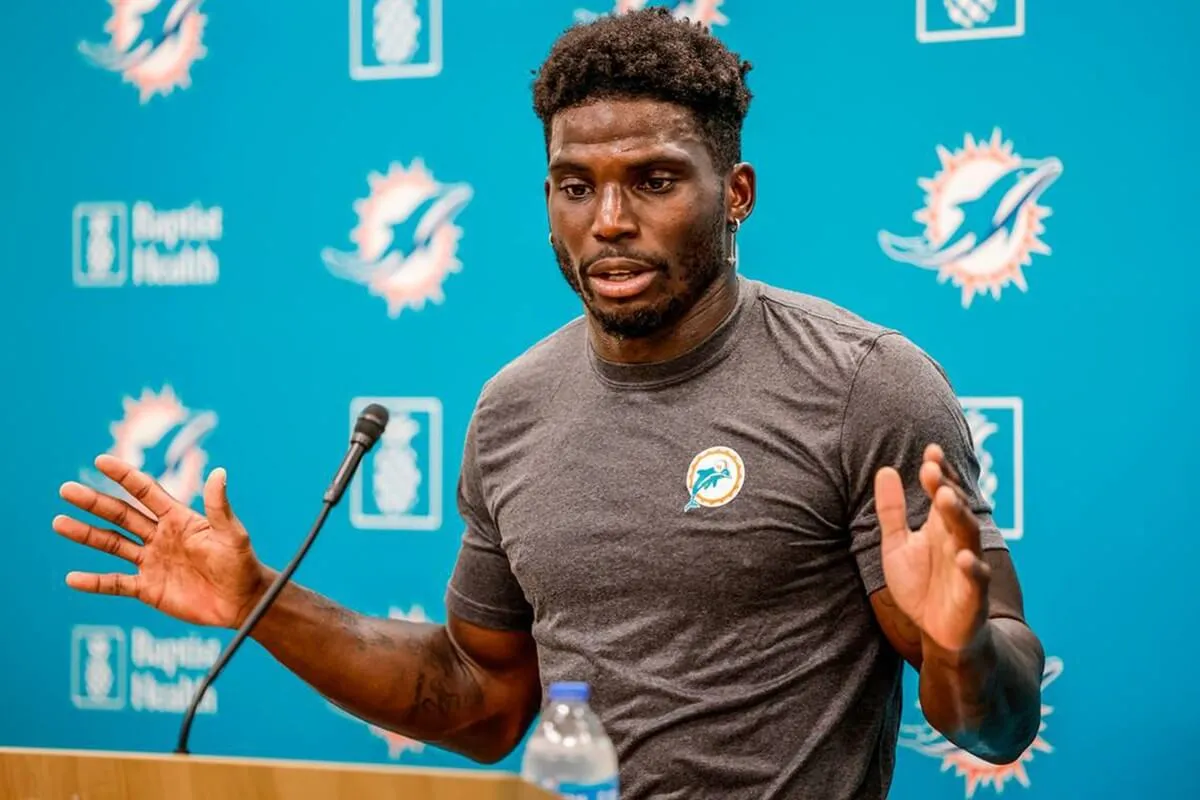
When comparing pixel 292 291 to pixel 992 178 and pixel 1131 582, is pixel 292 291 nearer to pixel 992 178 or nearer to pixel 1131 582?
pixel 992 178

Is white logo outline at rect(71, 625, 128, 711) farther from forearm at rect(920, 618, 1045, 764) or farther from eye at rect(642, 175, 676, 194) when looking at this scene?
forearm at rect(920, 618, 1045, 764)

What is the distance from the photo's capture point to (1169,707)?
85.2 inches

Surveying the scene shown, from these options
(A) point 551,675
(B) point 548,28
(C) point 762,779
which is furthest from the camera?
(B) point 548,28

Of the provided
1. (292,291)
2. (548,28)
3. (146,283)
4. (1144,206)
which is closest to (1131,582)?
(1144,206)

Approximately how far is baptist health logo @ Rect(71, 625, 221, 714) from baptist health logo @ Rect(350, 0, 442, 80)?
43.3 inches

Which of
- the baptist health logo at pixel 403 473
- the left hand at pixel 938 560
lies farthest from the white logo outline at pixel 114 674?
the left hand at pixel 938 560

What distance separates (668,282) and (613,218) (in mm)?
103

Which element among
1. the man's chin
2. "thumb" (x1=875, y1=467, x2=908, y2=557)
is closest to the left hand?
"thumb" (x1=875, y1=467, x2=908, y2=557)

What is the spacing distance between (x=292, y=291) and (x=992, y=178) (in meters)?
1.25

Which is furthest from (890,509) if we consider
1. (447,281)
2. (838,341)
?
(447,281)

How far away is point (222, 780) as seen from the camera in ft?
3.59

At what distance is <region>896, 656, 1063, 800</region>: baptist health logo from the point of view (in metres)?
2.25

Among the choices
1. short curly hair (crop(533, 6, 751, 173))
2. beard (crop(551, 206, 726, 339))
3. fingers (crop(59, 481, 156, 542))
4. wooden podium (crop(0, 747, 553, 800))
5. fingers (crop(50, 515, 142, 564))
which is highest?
short curly hair (crop(533, 6, 751, 173))

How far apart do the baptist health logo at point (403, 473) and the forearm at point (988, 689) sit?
1.25 meters
